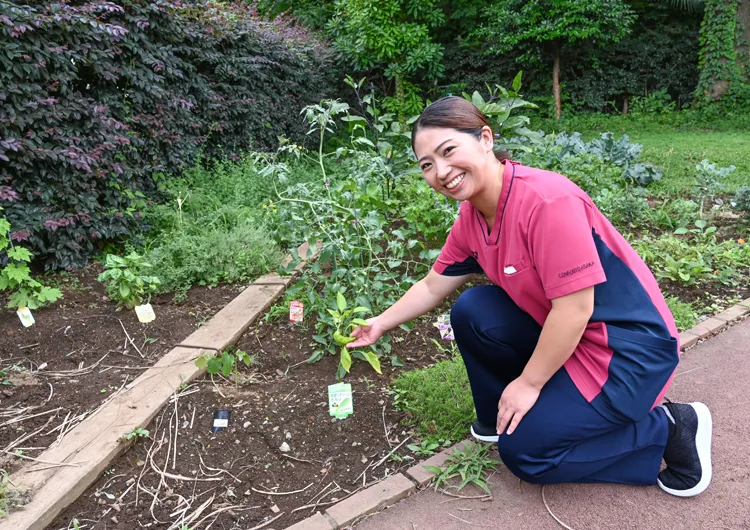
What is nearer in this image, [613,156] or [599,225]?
[599,225]

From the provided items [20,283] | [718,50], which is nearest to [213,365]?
[20,283]

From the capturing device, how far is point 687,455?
1817 mm

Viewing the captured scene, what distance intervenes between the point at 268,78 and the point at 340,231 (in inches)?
191

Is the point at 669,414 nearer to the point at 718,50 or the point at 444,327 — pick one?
the point at 444,327

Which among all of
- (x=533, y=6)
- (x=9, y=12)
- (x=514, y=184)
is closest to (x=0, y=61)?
(x=9, y=12)

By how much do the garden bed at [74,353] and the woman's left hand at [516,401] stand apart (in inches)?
68.9

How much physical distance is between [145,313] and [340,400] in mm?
1442

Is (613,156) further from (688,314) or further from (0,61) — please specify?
(0,61)

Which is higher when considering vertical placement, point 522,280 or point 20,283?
point 522,280

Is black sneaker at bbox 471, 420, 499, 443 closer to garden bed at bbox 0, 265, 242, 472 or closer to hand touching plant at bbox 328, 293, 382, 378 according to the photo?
hand touching plant at bbox 328, 293, 382, 378

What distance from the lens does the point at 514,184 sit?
1.68m

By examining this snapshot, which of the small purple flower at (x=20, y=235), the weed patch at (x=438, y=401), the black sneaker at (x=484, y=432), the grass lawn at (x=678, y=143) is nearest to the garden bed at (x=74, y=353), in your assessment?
the small purple flower at (x=20, y=235)

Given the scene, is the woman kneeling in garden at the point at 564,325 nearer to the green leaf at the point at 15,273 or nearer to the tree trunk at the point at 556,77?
the green leaf at the point at 15,273

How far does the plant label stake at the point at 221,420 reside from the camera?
228cm
